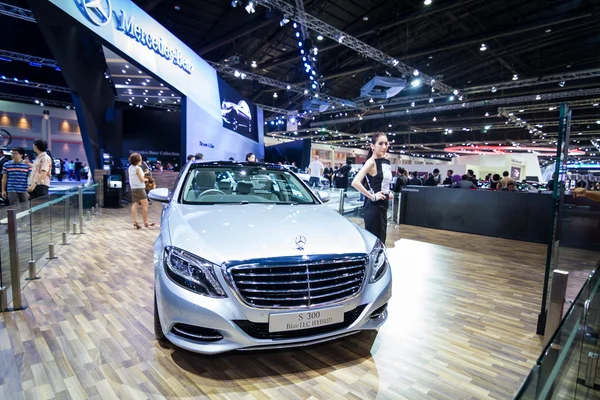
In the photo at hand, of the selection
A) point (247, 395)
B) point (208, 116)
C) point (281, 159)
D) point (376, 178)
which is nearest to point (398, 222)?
point (376, 178)

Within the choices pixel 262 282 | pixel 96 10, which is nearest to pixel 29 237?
pixel 262 282

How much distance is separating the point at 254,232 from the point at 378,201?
1577mm

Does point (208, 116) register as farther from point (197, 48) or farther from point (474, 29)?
point (474, 29)

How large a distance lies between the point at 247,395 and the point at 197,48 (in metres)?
13.3

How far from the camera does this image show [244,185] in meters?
2.91

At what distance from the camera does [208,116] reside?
11.2 m

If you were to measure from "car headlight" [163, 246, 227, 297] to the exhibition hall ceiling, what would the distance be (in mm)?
8026

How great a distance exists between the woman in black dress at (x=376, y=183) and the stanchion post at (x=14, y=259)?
294cm

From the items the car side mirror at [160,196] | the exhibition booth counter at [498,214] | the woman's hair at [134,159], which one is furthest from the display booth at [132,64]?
the exhibition booth counter at [498,214]

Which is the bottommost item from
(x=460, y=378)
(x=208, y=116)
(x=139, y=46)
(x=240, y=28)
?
(x=460, y=378)

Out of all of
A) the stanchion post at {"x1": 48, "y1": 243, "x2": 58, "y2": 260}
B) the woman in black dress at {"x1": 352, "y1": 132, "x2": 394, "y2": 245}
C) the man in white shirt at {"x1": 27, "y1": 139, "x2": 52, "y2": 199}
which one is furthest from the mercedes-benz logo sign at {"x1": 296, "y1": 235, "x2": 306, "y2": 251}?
the man in white shirt at {"x1": 27, "y1": 139, "x2": 52, "y2": 199}

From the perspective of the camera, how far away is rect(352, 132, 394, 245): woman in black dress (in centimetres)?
295

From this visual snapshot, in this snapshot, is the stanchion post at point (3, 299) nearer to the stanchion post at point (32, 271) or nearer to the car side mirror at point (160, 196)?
the stanchion post at point (32, 271)

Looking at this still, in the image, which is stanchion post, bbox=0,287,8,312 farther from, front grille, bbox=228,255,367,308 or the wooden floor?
front grille, bbox=228,255,367,308
